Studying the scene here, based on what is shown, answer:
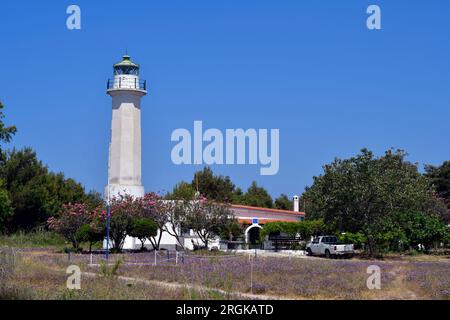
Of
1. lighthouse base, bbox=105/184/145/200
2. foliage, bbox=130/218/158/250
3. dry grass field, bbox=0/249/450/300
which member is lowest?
dry grass field, bbox=0/249/450/300

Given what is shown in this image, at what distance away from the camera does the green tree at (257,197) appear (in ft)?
299

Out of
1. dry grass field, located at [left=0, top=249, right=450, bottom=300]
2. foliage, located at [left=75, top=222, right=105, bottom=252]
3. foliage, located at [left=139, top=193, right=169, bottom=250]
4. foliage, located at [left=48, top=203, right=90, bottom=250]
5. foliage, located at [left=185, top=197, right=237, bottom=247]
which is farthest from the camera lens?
foliage, located at [left=185, top=197, right=237, bottom=247]

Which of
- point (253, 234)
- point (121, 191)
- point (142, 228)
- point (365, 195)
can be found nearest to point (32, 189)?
point (121, 191)

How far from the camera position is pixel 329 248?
146ft

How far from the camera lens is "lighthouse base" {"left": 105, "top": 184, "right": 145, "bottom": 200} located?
164 feet

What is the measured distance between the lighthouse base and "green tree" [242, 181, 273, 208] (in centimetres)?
3955

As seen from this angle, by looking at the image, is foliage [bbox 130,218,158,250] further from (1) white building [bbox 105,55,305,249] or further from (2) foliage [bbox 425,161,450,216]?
(2) foliage [bbox 425,161,450,216]

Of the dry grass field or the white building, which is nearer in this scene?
the dry grass field

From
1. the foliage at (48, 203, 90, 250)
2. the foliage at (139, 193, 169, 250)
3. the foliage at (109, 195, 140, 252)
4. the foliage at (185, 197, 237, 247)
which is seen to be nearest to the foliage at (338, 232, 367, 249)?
the foliage at (185, 197, 237, 247)

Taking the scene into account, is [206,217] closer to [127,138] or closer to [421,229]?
[127,138]

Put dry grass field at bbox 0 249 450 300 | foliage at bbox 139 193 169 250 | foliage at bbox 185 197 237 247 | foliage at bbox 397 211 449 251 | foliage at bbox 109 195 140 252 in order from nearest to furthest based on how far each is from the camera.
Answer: dry grass field at bbox 0 249 450 300 < foliage at bbox 109 195 140 252 < foliage at bbox 139 193 169 250 < foliage at bbox 185 197 237 247 < foliage at bbox 397 211 449 251

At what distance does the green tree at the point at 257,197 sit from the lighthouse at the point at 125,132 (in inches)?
1554

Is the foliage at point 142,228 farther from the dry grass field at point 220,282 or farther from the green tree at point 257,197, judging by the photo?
the green tree at point 257,197
